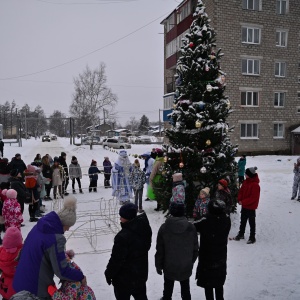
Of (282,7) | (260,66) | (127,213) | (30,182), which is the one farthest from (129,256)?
(282,7)

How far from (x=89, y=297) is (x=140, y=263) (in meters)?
0.69

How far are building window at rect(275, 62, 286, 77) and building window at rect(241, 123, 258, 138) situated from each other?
541cm

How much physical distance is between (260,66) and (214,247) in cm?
2852

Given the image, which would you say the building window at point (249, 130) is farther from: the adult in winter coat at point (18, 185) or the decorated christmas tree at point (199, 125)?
the adult in winter coat at point (18, 185)

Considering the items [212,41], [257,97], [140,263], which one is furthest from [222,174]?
[257,97]

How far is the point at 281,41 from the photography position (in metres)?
30.4

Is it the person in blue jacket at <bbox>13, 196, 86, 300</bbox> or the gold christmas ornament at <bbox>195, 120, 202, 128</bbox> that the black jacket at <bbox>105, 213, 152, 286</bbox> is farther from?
the gold christmas ornament at <bbox>195, 120, 202, 128</bbox>

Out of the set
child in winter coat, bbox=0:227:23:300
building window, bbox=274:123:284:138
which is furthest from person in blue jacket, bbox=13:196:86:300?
building window, bbox=274:123:284:138

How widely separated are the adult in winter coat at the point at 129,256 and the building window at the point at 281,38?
30.8 meters

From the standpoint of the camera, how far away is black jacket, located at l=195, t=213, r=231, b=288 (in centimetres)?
427

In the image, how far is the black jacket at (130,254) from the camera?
3.61m

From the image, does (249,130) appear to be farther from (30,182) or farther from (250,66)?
(30,182)

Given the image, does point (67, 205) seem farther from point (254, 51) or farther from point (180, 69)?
point (254, 51)

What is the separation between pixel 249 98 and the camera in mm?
29516
